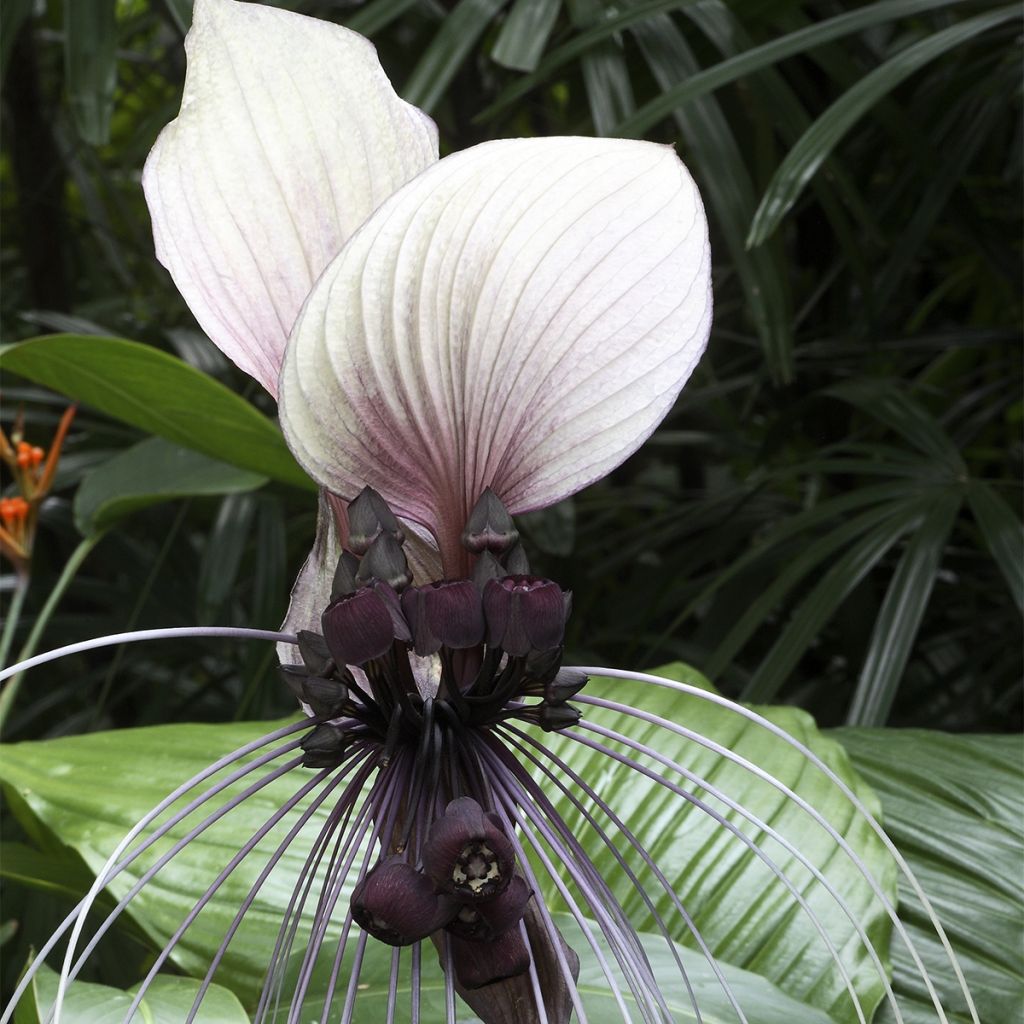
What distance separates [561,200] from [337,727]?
0.12 m

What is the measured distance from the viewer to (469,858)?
22cm

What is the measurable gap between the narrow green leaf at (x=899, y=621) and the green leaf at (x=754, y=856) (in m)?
0.23

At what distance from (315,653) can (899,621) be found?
0.61 meters

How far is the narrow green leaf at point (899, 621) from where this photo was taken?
73cm

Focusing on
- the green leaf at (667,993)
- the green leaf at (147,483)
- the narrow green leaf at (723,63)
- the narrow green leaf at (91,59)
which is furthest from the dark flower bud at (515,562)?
the narrow green leaf at (91,59)

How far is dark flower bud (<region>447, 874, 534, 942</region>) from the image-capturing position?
22 centimetres

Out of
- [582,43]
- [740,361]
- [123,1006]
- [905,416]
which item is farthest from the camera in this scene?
[740,361]

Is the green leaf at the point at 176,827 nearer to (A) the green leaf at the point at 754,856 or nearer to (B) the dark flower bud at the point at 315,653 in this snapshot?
(A) the green leaf at the point at 754,856

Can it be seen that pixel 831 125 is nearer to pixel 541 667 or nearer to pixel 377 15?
pixel 377 15

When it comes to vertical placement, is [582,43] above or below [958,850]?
above

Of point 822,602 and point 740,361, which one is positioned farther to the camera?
point 740,361

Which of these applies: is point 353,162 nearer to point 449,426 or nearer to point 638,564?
point 449,426

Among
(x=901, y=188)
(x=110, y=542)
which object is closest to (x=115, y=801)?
(x=110, y=542)

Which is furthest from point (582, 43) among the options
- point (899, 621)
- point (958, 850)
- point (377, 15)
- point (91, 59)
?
point (958, 850)
